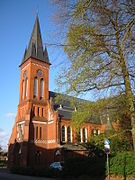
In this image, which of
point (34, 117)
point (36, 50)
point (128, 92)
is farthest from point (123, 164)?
point (36, 50)

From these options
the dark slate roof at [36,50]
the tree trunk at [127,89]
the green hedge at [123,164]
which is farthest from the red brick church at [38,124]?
the tree trunk at [127,89]

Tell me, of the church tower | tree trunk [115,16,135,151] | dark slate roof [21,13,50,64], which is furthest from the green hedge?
dark slate roof [21,13,50,64]

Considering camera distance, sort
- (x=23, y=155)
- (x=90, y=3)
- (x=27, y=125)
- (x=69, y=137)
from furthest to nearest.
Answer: (x=69, y=137) < (x=27, y=125) < (x=23, y=155) < (x=90, y=3)

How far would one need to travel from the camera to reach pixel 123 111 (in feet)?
30.6

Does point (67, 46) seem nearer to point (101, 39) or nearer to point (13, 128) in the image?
point (101, 39)

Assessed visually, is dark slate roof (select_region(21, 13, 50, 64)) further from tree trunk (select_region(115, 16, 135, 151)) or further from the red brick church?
tree trunk (select_region(115, 16, 135, 151))

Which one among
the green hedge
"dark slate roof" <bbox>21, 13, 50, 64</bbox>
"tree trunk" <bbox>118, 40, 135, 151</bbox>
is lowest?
the green hedge

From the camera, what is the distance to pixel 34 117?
33.7m

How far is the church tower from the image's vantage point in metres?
31.5

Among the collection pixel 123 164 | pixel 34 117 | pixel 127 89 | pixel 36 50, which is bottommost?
pixel 123 164

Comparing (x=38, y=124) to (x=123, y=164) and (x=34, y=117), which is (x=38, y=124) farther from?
(x=123, y=164)

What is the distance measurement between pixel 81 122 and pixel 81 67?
8.92 feet

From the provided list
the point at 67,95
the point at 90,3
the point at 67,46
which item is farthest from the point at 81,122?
the point at 90,3

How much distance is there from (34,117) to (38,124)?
1.47 m
